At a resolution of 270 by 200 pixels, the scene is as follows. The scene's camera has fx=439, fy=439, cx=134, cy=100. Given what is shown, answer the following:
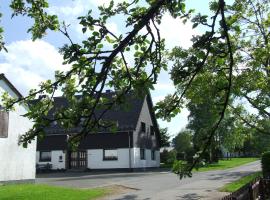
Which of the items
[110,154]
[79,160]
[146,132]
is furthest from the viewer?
[146,132]

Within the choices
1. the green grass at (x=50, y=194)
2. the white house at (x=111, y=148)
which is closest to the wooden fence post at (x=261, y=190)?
the green grass at (x=50, y=194)

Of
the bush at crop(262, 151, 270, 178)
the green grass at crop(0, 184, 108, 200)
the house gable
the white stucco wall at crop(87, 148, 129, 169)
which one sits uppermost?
the house gable

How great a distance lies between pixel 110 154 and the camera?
42.8 meters

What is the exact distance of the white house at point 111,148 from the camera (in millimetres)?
42156

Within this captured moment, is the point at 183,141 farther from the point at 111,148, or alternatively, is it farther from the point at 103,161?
the point at 103,161

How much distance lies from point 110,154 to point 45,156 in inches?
292

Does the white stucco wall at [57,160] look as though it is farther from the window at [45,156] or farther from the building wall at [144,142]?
the building wall at [144,142]

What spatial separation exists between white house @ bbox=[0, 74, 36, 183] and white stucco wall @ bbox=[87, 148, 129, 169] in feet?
51.8

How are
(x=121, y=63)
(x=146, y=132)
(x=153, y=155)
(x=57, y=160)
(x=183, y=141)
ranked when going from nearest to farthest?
(x=121, y=63), (x=57, y=160), (x=146, y=132), (x=153, y=155), (x=183, y=141)

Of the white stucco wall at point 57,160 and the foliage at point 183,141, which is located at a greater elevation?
the foliage at point 183,141

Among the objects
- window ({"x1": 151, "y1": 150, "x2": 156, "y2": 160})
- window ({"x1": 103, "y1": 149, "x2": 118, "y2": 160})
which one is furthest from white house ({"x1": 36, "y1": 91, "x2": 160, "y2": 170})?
window ({"x1": 151, "y1": 150, "x2": 156, "y2": 160})

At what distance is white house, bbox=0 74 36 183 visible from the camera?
24.4 metres

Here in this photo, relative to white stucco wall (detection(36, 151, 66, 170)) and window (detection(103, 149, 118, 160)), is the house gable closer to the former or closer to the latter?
window (detection(103, 149, 118, 160))

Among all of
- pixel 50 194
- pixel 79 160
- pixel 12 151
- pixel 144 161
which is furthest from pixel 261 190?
pixel 79 160
